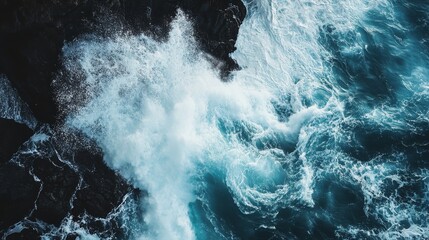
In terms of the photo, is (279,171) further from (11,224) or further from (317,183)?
(11,224)

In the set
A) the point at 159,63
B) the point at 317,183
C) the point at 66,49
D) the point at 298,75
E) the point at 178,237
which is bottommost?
the point at 178,237

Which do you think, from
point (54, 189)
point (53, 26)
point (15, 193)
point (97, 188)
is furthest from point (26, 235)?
point (53, 26)

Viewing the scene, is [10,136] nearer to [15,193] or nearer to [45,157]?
[45,157]

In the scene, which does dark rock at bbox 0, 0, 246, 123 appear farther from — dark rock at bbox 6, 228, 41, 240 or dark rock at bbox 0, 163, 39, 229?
dark rock at bbox 6, 228, 41, 240

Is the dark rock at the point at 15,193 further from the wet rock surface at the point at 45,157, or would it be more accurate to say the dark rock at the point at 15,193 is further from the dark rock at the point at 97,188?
the dark rock at the point at 97,188

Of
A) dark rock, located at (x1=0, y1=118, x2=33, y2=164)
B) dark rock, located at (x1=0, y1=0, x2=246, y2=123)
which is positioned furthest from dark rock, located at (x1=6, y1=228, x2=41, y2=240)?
dark rock, located at (x1=0, y1=0, x2=246, y2=123)

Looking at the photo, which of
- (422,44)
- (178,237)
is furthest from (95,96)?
(422,44)

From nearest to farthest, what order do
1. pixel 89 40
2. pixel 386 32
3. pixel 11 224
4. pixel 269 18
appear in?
pixel 11 224
pixel 89 40
pixel 269 18
pixel 386 32
